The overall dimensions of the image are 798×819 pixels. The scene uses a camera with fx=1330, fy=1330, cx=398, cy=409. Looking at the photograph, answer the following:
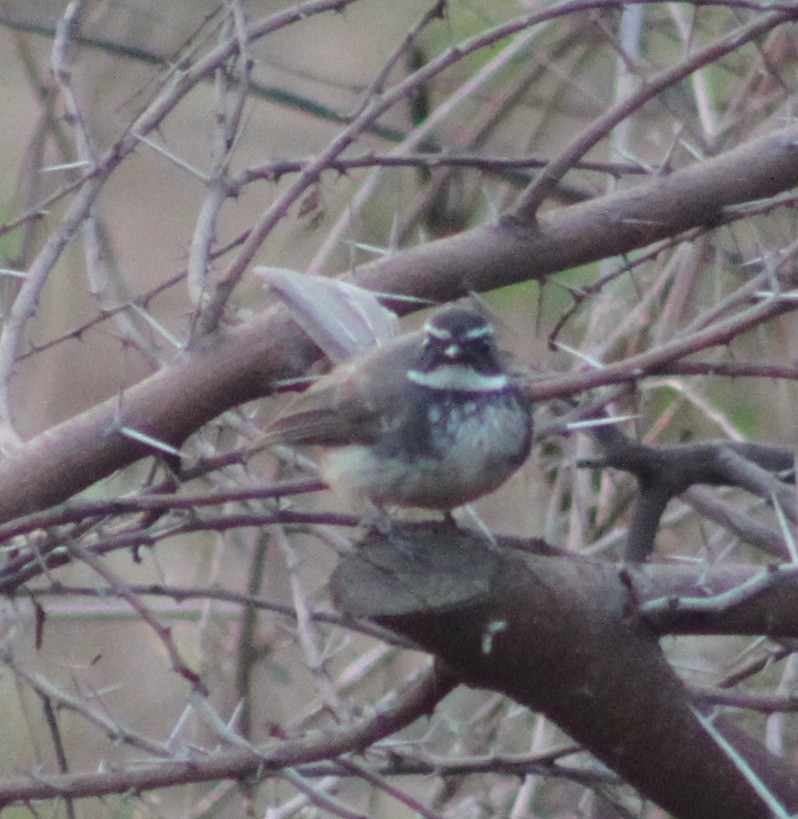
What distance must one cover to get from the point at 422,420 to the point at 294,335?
0.34m

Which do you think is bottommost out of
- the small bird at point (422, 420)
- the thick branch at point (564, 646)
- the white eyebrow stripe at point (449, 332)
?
the thick branch at point (564, 646)

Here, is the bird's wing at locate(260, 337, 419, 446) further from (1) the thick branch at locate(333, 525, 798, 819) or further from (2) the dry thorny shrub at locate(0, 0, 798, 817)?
(1) the thick branch at locate(333, 525, 798, 819)

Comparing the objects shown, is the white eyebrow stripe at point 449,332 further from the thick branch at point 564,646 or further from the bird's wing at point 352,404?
the thick branch at point 564,646

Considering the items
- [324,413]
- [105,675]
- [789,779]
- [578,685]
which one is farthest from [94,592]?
[105,675]

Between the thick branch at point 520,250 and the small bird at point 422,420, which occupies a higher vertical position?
the thick branch at point 520,250

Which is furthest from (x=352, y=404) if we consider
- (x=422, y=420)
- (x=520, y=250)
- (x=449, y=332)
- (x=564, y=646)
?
(x=564, y=646)

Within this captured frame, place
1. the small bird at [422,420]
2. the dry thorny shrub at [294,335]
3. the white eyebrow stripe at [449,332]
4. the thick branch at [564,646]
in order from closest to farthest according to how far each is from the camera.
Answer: the thick branch at [564,646]
the dry thorny shrub at [294,335]
the small bird at [422,420]
the white eyebrow stripe at [449,332]

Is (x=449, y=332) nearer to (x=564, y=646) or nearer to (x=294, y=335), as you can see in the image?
(x=294, y=335)

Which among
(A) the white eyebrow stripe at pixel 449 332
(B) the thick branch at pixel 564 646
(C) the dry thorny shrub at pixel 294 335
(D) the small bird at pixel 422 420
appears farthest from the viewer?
(A) the white eyebrow stripe at pixel 449 332

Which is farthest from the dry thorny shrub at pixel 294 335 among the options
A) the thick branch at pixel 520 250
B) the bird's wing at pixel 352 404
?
the bird's wing at pixel 352 404

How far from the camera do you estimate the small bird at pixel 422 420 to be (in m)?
2.90

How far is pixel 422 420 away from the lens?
9.77ft

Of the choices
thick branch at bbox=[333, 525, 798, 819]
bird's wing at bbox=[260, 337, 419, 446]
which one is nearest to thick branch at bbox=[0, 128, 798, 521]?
bird's wing at bbox=[260, 337, 419, 446]

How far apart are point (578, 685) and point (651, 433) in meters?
2.47
